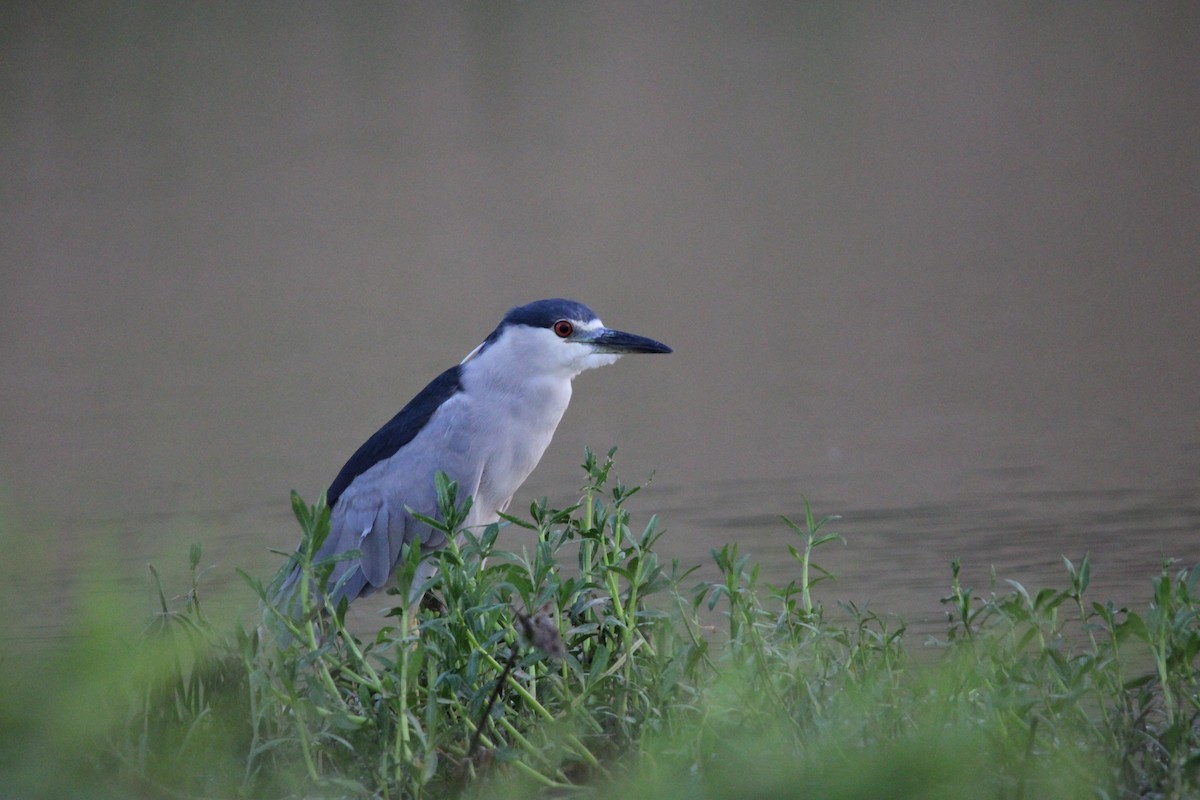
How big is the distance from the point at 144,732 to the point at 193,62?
13.5m

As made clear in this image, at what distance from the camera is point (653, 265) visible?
848cm

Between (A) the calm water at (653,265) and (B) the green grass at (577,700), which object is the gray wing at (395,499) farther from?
(B) the green grass at (577,700)

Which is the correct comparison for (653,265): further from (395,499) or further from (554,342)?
(395,499)

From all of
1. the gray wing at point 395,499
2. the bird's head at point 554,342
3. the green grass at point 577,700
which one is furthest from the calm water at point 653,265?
the bird's head at point 554,342

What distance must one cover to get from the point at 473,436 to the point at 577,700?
138cm

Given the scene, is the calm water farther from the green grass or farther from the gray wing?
the gray wing

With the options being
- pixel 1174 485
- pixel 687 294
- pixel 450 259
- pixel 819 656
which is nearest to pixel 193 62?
pixel 450 259

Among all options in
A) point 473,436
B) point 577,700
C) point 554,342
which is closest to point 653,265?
point 554,342

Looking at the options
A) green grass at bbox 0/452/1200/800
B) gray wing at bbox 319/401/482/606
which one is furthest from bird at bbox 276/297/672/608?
green grass at bbox 0/452/1200/800

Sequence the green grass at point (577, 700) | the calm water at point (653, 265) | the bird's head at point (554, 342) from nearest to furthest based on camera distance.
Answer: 1. the green grass at point (577, 700)
2. the bird's head at point (554, 342)
3. the calm water at point (653, 265)

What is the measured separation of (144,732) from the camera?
0.72 metres

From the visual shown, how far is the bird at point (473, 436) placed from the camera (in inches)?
110

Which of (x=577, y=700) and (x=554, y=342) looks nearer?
(x=577, y=700)

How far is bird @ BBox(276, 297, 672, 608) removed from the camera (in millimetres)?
2803
